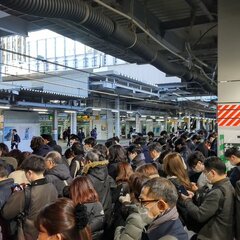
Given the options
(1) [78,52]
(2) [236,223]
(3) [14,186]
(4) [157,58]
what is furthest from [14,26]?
(1) [78,52]

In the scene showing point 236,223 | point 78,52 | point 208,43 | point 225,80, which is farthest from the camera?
point 78,52

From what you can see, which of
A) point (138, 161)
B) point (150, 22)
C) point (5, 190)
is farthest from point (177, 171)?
point (150, 22)

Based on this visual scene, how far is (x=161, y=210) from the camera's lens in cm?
208

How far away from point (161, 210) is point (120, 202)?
43.5 inches

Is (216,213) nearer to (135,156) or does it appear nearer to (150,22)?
(135,156)

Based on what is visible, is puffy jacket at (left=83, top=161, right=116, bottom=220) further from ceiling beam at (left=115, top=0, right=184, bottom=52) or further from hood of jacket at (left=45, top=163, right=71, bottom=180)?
ceiling beam at (left=115, top=0, right=184, bottom=52)

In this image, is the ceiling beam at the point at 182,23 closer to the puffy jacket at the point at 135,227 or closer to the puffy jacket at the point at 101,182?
the puffy jacket at the point at 101,182

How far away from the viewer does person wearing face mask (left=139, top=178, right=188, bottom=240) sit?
6.44 feet

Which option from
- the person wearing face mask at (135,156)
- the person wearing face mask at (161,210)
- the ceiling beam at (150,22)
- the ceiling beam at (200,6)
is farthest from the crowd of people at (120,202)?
the ceiling beam at (200,6)

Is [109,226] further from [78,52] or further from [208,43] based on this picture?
[78,52]

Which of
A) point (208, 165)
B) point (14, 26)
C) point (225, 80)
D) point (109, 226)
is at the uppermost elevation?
point (14, 26)

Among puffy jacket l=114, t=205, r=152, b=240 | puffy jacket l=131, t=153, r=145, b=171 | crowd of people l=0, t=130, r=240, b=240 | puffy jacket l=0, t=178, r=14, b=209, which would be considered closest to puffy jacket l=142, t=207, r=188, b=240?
crowd of people l=0, t=130, r=240, b=240

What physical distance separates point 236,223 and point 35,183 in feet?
6.11

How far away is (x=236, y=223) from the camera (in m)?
2.97
